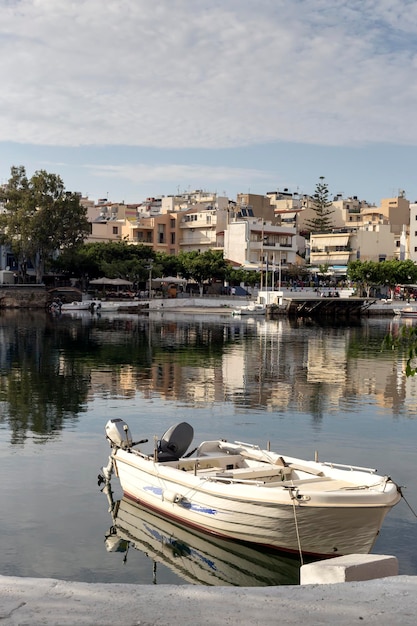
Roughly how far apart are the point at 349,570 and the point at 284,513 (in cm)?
441

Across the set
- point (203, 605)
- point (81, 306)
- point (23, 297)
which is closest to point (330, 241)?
point (81, 306)

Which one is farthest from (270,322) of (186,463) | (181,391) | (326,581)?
(326,581)

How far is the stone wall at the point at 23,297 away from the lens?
95.1 metres

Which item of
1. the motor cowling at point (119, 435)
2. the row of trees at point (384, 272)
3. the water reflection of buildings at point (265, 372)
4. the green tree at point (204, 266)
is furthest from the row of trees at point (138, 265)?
the motor cowling at point (119, 435)

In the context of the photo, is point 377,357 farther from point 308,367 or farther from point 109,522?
point 109,522

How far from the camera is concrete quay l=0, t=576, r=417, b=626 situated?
5859 mm

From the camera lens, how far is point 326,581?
25.5ft

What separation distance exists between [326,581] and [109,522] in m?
7.53

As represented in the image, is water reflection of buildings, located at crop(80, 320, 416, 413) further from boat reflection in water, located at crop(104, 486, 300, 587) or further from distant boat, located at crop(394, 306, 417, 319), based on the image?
distant boat, located at crop(394, 306, 417, 319)

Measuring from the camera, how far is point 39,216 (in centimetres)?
9125

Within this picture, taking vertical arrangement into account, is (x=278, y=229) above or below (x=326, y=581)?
above

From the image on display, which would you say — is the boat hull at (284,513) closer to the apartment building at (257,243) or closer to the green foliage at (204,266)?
the green foliage at (204,266)

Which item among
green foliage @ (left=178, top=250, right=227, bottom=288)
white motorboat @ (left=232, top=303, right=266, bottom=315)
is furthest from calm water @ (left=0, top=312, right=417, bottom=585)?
green foliage @ (left=178, top=250, right=227, bottom=288)

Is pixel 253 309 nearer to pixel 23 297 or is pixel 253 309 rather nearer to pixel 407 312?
pixel 407 312
